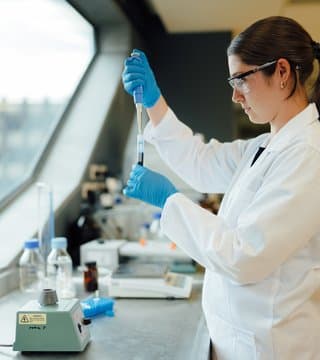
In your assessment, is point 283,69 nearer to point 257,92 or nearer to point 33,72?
point 257,92

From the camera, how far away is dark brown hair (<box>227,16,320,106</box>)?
1235 millimetres

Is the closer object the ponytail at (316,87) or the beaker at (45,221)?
the ponytail at (316,87)

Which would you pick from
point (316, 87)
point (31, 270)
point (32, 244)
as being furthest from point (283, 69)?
point (31, 270)

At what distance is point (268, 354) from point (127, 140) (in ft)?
8.12

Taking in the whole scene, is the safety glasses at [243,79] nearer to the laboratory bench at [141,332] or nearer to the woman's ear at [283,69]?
the woman's ear at [283,69]

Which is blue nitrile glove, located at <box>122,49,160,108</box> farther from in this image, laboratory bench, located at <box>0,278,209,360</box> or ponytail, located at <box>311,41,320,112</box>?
laboratory bench, located at <box>0,278,209,360</box>

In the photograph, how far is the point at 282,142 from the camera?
1.24 metres

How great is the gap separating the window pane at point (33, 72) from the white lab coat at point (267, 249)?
1483 millimetres

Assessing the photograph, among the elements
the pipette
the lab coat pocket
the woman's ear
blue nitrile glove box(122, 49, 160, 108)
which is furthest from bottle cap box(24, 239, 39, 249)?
the woman's ear

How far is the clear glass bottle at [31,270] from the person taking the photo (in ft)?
6.07

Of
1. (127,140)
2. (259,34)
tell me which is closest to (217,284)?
(259,34)

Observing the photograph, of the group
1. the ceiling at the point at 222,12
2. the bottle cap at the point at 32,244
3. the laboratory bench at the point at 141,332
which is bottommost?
the laboratory bench at the point at 141,332

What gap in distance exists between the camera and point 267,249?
1088mm

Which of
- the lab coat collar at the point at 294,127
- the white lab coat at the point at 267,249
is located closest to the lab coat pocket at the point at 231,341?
the white lab coat at the point at 267,249
